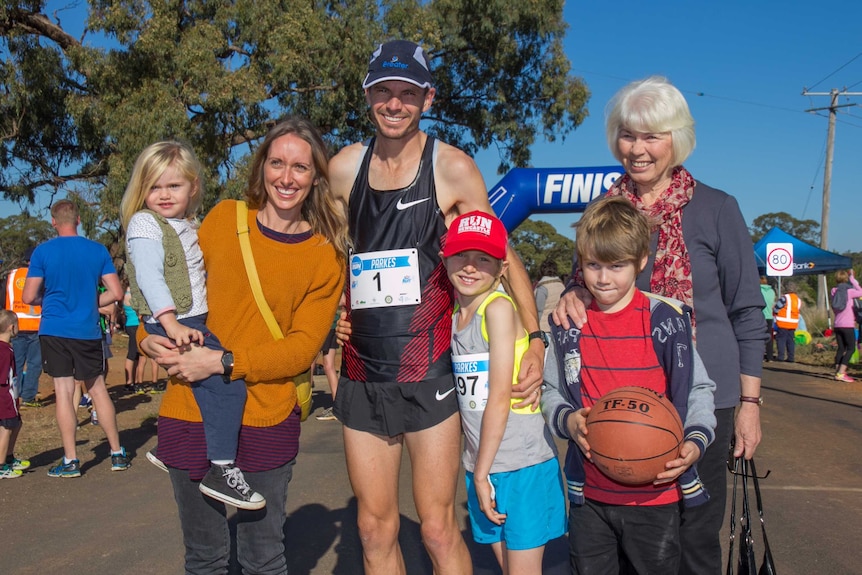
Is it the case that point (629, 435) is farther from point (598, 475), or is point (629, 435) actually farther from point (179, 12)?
point (179, 12)

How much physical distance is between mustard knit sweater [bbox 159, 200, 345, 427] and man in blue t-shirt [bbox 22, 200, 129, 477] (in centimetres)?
402

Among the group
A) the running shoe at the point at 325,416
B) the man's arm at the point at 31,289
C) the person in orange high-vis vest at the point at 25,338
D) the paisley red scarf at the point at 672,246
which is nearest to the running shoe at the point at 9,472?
the man's arm at the point at 31,289

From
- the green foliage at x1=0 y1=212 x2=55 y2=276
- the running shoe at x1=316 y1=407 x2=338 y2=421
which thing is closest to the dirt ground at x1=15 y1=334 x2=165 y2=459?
the running shoe at x1=316 y1=407 x2=338 y2=421

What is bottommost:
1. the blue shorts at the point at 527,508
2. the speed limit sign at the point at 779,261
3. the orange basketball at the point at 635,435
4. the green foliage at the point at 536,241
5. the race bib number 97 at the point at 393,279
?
the blue shorts at the point at 527,508

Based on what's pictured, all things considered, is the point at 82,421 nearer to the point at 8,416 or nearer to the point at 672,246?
the point at 8,416

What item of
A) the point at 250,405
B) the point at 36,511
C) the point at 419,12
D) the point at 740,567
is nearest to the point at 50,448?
the point at 36,511

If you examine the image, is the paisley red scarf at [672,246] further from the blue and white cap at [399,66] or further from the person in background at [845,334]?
the person in background at [845,334]

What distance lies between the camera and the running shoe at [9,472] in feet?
19.9

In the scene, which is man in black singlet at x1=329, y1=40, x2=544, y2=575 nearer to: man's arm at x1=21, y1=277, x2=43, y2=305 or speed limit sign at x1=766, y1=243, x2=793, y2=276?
man's arm at x1=21, y1=277, x2=43, y2=305

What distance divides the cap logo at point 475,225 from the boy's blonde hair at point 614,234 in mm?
354

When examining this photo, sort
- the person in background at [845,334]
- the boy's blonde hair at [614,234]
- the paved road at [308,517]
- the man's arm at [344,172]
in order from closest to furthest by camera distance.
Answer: the boy's blonde hair at [614,234] → the man's arm at [344,172] → the paved road at [308,517] → the person in background at [845,334]

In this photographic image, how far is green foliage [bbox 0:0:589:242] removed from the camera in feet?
57.0

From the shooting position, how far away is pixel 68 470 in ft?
20.2

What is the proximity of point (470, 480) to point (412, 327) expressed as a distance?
0.69 meters
